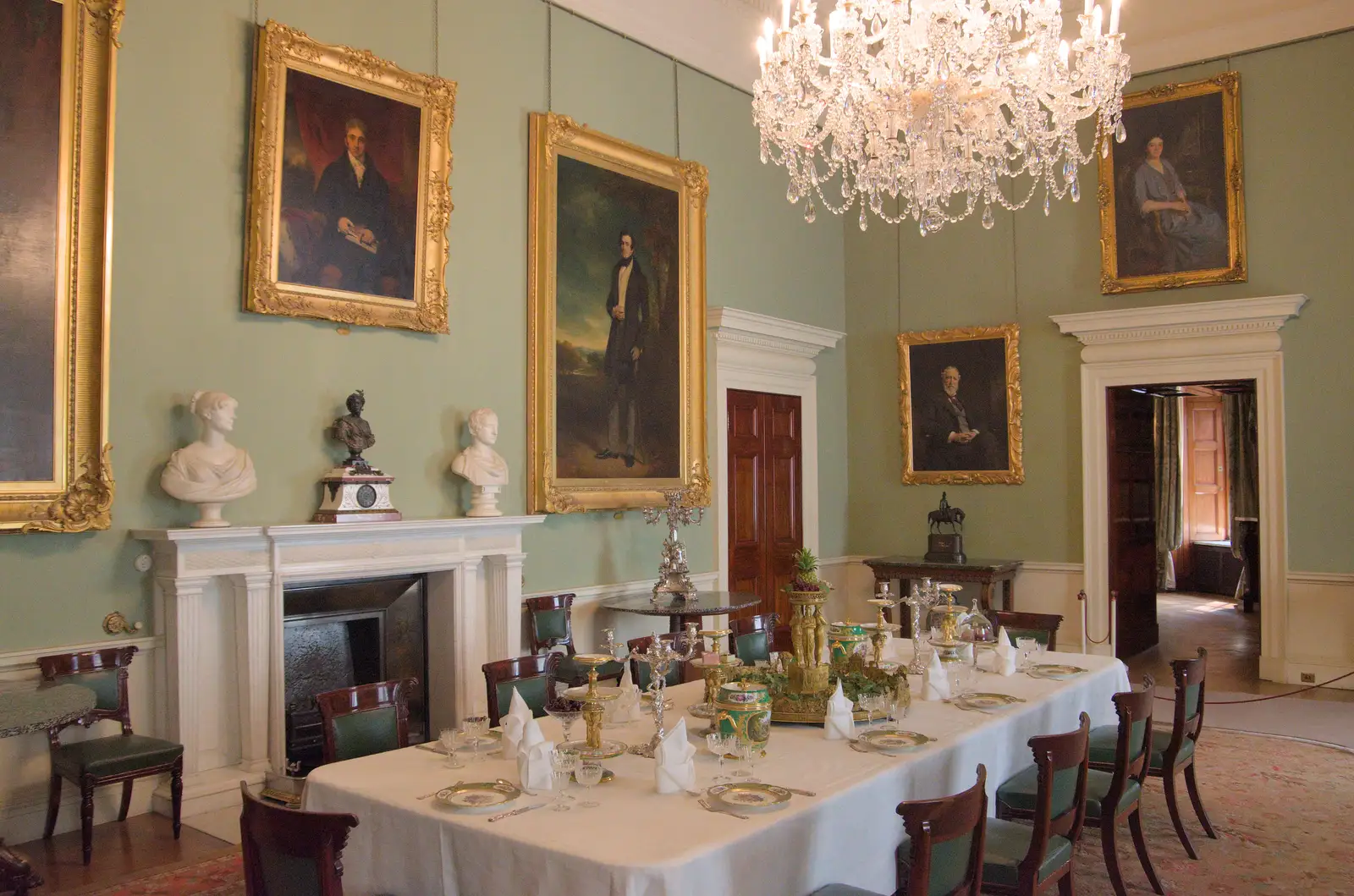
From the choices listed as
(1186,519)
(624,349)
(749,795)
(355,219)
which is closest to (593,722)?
(749,795)

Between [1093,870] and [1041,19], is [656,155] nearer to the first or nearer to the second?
[1041,19]

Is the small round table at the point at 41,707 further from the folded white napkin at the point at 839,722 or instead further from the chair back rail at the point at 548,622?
the chair back rail at the point at 548,622

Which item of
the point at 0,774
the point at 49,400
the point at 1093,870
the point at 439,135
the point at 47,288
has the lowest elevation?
the point at 1093,870

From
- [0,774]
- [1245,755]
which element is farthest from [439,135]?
[1245,755]

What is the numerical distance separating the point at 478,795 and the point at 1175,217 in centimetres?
833

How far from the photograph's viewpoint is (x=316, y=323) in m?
6.29

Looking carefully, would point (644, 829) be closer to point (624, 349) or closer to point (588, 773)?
point (588, 773)

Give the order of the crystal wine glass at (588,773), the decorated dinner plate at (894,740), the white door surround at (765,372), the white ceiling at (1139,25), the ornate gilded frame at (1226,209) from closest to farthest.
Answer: the crystal wine glass at (588,773) < the decorated dinner plate at (894,740) < the white ceiling at (1139,25) < the ornate gilded frame at (1226,209) < the white door surround at (765,372)

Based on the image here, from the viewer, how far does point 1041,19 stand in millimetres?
5488

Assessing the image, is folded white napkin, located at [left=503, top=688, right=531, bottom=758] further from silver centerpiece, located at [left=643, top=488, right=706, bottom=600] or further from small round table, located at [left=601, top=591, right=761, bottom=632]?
silver centerpiece, located at [left=643, top=488, right=706, bottom=600]

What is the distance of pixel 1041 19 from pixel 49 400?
5275mm

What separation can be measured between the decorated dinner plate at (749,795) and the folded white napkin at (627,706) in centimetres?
98

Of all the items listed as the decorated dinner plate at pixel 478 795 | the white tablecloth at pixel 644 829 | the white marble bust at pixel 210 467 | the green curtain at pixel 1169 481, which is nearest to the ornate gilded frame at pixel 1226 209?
the white tablecloth at pixel 644 829

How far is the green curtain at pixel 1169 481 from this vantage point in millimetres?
15906
